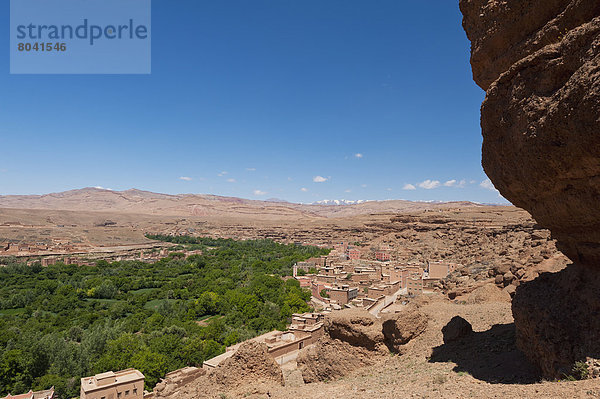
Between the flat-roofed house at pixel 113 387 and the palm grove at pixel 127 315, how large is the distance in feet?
9.96

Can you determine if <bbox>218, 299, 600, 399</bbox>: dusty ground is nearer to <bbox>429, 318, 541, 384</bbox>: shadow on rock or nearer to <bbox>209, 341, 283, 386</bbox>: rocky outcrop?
<bbox>429, 318, 541, 384</bbox>: shadow on rock

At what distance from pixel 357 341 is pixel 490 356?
3.59 meters

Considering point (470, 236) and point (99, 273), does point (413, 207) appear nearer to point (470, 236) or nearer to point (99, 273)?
point (470, 236)

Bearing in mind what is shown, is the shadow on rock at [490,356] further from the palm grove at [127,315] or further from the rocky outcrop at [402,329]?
the palm grove at [127,315]

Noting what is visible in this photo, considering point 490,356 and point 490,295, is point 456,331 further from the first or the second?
point 490,295

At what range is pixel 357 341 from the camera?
10445mm

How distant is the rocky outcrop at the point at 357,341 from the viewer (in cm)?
1023

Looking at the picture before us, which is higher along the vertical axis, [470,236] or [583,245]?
[583,245]

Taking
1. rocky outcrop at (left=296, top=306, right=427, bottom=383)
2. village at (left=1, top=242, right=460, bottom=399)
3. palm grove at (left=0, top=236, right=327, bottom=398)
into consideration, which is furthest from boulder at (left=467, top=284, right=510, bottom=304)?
palm grove at (left=0, top=236, right=327, bottom=398)

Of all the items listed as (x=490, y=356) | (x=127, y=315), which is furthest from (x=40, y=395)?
(x=490, y=356)

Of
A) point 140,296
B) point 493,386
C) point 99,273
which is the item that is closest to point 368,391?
point 493,386

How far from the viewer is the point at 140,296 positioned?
128ft

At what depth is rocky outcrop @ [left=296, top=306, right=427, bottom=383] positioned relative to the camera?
10.2 metres

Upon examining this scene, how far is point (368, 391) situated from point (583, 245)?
4959 millimetres
